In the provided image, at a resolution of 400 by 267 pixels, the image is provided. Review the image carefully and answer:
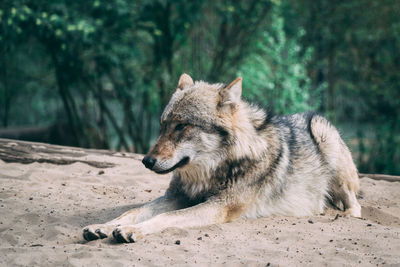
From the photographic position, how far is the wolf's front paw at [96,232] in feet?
11.5

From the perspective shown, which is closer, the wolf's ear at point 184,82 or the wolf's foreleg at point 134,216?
the wolf's foreleg at point 134,216

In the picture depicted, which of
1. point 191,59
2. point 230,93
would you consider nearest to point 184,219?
point 230,93

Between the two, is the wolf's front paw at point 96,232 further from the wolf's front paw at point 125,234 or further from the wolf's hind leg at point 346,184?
the wolf's hind leg at point 346,184

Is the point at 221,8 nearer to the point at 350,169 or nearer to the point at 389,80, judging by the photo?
the point at 389,80

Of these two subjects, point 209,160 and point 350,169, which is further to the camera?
point 350,169

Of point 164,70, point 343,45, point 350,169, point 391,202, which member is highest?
point 343,45

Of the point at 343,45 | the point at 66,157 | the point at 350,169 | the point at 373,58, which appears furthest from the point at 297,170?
the point at 343,45

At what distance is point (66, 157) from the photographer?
604 cm

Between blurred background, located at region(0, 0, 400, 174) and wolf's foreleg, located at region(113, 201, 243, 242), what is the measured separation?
12.8 ft

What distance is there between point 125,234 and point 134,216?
0.54 metres

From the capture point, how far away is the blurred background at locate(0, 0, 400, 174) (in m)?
8.34

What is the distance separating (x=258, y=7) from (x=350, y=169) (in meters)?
6.19

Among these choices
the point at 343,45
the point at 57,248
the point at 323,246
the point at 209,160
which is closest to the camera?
the point at 57,248

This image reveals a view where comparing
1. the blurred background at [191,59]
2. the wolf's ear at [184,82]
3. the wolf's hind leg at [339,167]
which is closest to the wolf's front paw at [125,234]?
the wolf's ear at [184,82]
